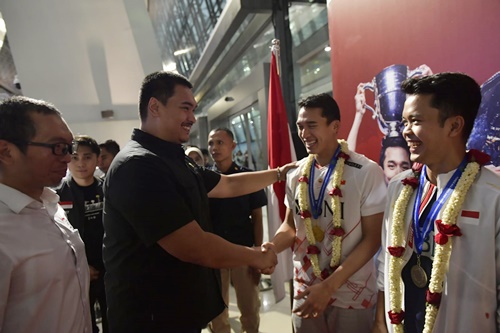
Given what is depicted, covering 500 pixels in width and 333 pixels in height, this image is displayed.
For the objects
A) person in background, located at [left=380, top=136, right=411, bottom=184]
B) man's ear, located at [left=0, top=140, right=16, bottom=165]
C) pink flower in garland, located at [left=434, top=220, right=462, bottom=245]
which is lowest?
pink flower in garland, located at [left=434, top=220, right=462, bottom=245]

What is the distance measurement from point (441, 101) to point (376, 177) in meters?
0.68

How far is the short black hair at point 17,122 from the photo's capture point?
1141 millimetres

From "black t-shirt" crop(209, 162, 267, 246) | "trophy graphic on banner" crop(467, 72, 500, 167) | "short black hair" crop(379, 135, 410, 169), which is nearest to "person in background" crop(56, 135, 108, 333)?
"black t-shirt" crop(209, 162, 267, 246)

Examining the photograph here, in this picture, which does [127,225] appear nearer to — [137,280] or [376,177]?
[137,280]

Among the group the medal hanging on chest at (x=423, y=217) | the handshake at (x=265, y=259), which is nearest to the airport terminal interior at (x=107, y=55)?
the handshake at (x=265, y=259)

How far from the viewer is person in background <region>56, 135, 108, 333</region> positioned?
2709 millimetres

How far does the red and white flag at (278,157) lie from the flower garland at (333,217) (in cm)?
110

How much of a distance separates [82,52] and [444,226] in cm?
666

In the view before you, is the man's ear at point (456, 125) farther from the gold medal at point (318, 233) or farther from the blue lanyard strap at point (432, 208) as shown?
the gold medal at point (318, 233)

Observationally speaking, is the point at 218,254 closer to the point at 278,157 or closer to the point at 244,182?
the point at 244,182

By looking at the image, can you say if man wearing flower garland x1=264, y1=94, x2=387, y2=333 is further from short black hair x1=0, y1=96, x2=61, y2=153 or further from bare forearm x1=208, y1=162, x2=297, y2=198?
short black hair x1=0, y1=96, x2=61, y2=153

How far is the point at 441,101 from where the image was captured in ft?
3.96

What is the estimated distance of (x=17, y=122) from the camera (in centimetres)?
116

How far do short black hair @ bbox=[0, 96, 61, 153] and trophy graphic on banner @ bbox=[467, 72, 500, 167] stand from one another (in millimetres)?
1896
